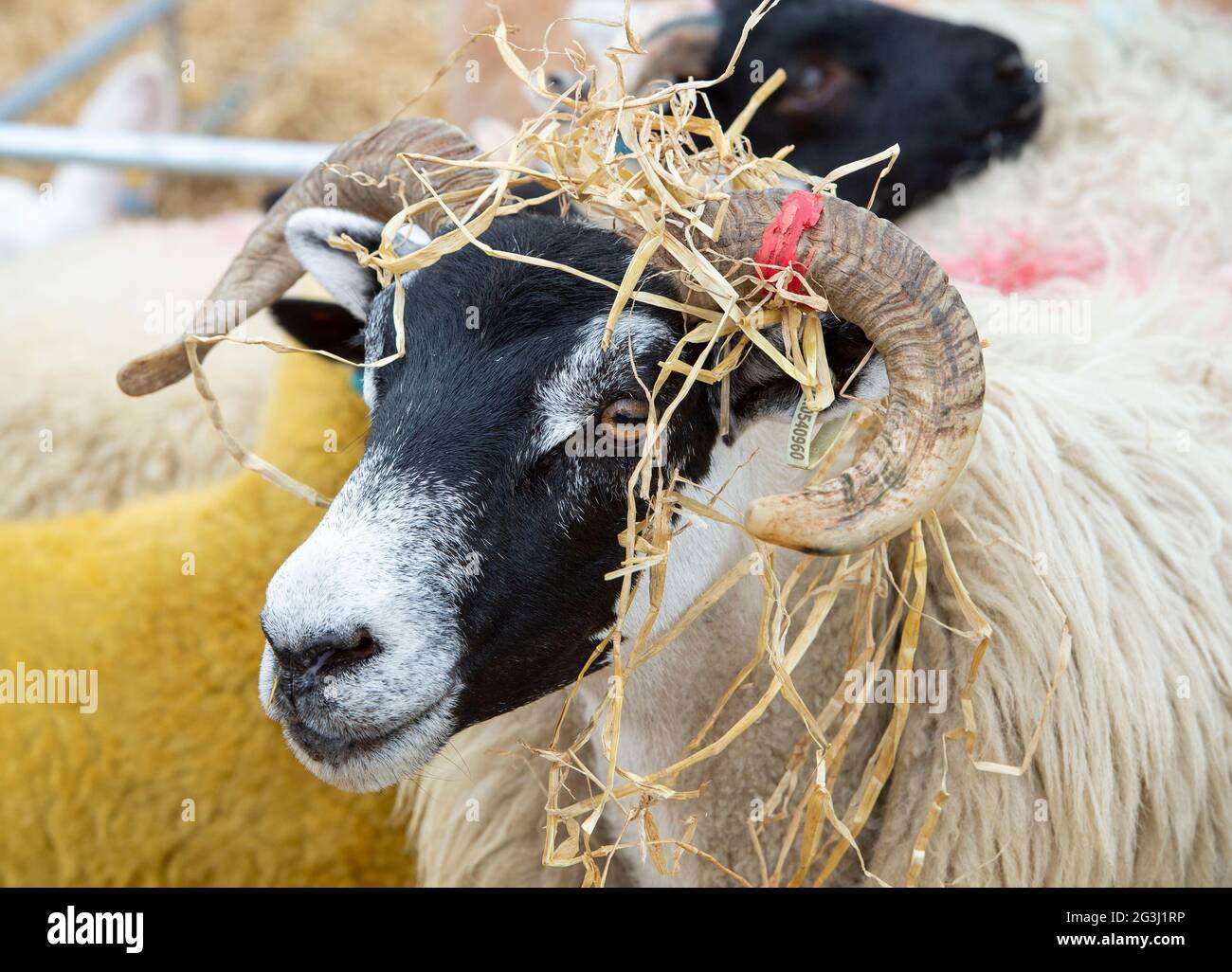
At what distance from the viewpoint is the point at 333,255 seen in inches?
85.3

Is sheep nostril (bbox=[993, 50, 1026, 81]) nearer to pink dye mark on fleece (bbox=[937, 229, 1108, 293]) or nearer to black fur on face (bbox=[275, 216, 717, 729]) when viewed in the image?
pink dye mark on fleece (bbox=[937, 229, 1108, 293])

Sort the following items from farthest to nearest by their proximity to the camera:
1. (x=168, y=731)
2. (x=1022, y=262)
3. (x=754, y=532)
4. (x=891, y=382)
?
(x=1022, y=262), (x=168, y=731), (x=891, y=382), (x=754, y=532)

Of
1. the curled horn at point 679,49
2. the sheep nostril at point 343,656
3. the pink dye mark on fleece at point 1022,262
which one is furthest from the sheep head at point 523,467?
the curled horn at point 679,49

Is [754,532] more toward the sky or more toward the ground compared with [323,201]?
more toward the ground

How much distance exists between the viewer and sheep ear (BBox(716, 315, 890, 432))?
176 cm

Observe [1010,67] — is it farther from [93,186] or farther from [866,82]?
[93,186]

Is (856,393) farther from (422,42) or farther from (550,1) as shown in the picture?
(422,42)

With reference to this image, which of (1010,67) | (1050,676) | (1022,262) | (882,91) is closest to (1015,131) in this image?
(1010,67)

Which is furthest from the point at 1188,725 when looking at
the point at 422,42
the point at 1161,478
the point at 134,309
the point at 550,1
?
the point at 422,42

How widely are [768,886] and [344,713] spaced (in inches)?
33.1

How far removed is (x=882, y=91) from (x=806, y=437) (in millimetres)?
2150

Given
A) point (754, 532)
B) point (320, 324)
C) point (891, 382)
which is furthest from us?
point (320, 324)

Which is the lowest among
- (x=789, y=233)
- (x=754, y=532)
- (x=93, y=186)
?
(x=754, y=532)

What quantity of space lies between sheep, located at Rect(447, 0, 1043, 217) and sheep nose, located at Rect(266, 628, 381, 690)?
7.18 feet
